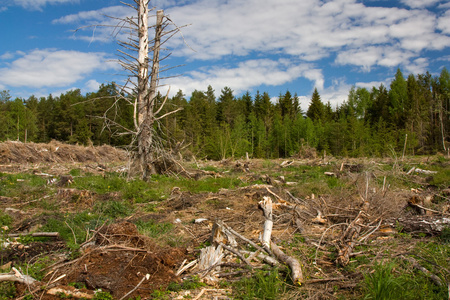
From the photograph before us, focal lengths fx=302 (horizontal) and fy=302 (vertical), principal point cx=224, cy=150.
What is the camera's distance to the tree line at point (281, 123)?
36697mm

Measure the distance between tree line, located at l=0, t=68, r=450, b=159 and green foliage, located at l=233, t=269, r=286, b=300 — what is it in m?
27.8

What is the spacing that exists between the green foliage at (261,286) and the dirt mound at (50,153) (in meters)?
14.1

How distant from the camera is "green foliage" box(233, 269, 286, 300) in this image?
10.3ft

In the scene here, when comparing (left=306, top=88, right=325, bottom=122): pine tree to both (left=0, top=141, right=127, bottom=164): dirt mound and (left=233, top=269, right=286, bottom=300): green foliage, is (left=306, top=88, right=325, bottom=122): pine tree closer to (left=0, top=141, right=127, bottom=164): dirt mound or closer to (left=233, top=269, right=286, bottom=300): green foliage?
(left=0, top=141, right=127, bottom=164): dirt mound

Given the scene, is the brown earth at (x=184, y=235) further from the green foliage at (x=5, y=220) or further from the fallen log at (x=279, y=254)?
the green foliage at (x=5, y=220)

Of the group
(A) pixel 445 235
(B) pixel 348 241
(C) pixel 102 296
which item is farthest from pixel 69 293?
(A) pixel 445 235

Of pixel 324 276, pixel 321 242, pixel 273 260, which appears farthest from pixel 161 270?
pixel 321 242

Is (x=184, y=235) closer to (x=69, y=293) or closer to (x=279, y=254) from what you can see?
(x=279, y=254)

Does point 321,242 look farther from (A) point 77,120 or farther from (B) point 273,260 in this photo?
(A) point 77,120

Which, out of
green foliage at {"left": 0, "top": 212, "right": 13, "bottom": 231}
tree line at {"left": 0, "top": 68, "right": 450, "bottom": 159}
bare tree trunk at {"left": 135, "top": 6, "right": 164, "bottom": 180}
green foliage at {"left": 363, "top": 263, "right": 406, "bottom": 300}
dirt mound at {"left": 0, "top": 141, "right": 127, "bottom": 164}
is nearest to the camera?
green foliage at {"left": 363, "top": 263, "right": 406, "bottom": 300}

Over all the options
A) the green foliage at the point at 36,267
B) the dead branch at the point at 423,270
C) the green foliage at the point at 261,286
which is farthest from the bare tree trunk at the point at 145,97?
the dead branch at the point at 423,270

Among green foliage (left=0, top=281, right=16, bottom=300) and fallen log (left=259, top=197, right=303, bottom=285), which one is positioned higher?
fallen log (left=259, top=197, right=303, bottom=285)

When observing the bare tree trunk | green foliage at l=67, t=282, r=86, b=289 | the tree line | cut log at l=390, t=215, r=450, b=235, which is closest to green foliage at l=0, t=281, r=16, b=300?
green foliage at l=67, t=282, r=86, b=289

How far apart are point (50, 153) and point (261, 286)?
22547 mm
